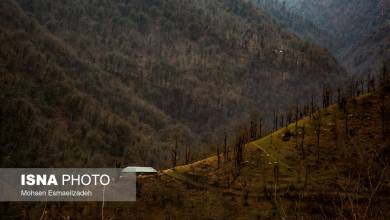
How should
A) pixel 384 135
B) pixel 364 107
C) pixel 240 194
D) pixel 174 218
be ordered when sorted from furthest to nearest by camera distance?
pixel 364 107 → pixel 384 135 → pixel 240 194 → pixel 174 218

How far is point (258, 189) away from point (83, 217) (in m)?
62.8

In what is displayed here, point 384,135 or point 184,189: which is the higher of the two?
point 384,135

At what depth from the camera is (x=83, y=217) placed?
Result: 166 meters

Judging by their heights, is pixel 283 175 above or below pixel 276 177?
above

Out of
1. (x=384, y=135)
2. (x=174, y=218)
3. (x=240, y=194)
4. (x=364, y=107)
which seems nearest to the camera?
(x=174, y=218)

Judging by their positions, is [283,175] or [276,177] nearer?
[276,177]

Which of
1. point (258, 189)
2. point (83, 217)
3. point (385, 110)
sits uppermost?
point (385, 110)

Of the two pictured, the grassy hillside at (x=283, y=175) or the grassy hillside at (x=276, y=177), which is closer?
the grassy hillside at (x=283, y=175)

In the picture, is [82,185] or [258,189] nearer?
[258,189]

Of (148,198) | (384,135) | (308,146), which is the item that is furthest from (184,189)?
(384,135)

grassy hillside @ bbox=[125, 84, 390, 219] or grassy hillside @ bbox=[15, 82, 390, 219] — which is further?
grassy hillside @ bbox=[15, 82, 390, 219]

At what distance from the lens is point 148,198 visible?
163250 millimetres

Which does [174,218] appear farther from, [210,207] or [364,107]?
[364,107]

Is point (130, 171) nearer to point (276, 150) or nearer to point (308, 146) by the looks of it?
point (276, 150)
